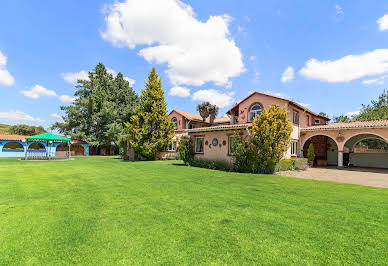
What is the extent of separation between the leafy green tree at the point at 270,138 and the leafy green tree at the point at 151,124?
48.3ft

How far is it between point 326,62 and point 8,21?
27.7 meters

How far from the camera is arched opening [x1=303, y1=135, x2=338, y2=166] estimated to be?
23.7 meters

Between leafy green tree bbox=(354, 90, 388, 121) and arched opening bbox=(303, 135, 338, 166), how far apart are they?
61.6 feet

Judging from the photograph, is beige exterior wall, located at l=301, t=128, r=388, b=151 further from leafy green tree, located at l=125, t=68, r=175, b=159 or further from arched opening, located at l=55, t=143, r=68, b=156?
arched opening, located at l=55, t=143, r=68, b=156

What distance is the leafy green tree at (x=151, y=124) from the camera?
81.0ft

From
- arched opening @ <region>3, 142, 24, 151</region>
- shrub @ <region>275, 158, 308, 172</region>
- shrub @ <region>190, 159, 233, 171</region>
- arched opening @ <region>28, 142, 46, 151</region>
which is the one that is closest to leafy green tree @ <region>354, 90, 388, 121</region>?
shrub @ <region>275, 158, 308, 172</region>

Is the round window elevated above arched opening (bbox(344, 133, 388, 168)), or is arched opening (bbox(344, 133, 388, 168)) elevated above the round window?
the round window

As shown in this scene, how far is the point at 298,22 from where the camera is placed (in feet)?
50.1

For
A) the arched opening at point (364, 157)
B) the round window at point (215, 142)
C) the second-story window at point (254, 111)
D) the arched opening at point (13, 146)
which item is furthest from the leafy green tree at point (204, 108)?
the arched opening at point (13, 146)

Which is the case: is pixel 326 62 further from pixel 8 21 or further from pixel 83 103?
pixel 83 103

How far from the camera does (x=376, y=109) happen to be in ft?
129

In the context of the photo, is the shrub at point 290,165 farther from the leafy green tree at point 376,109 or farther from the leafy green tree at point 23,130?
the leafy green tree at point 23,130

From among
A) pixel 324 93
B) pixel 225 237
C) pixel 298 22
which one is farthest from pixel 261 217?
pixel 324 93

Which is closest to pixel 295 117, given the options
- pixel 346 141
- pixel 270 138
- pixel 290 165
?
pixel 346 141
